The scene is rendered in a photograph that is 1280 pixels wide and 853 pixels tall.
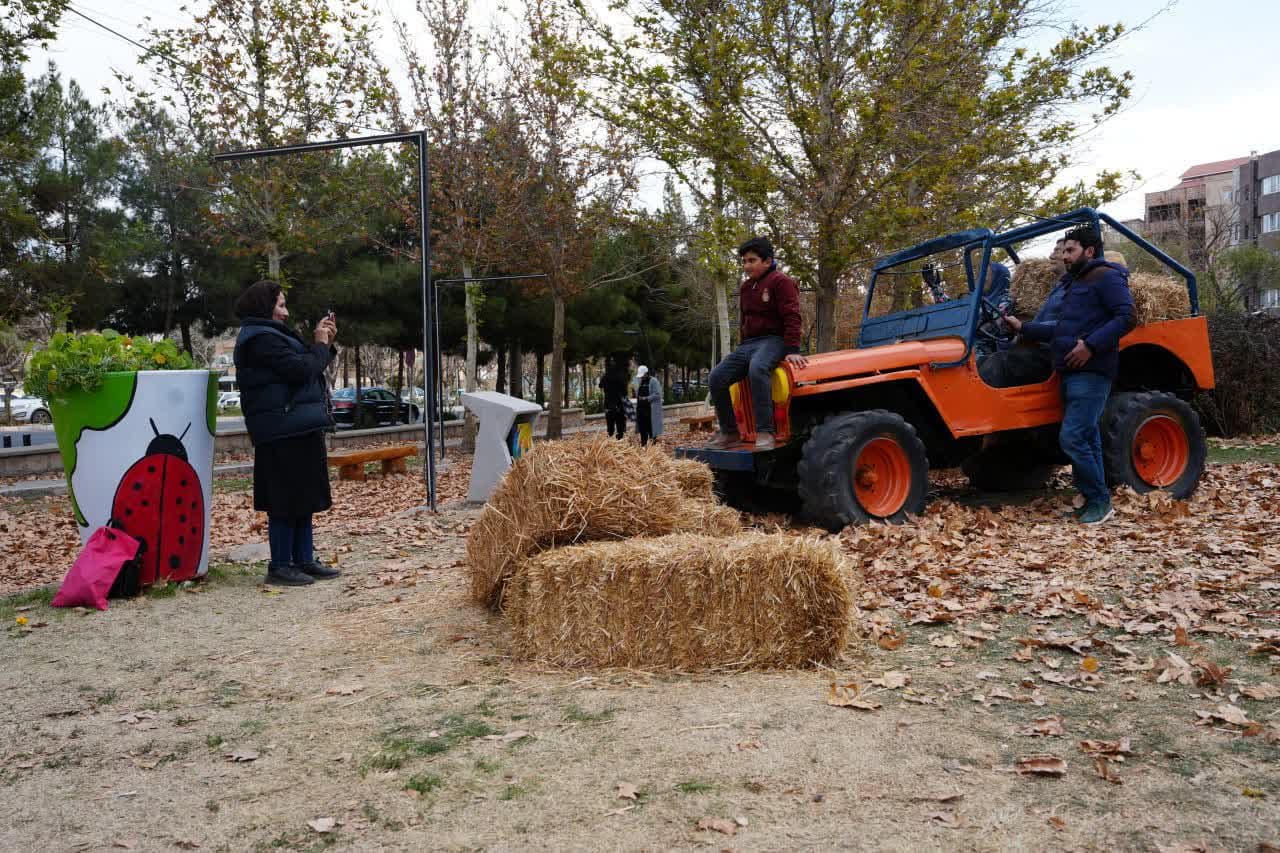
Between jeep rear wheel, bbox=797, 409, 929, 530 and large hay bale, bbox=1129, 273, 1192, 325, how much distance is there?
2.44 m

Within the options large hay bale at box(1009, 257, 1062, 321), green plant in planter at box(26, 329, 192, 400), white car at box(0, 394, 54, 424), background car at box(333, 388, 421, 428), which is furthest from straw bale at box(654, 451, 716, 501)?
white car at box(0, 394, 54, 424)

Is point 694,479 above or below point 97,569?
above

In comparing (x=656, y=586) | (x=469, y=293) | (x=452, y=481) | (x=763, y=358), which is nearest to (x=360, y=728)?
(x=656, y=586)

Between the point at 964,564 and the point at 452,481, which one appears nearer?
the point at 964,564

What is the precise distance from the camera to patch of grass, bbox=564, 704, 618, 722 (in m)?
3.62

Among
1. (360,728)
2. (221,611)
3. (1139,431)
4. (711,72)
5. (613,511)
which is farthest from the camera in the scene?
(711,72)

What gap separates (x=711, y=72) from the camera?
13.1 meters

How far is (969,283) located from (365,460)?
8.18m

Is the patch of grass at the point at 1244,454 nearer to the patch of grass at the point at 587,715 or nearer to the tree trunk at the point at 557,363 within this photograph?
the patch of grass at the point at 587,715

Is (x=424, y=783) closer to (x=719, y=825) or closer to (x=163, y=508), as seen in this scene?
(x=719, y=825)

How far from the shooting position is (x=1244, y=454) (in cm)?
1101

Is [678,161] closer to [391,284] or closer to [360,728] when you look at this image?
[360,728]

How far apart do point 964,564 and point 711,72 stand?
29.9 feet

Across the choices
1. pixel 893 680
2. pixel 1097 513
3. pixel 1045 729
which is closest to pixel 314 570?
pixel 893 680
